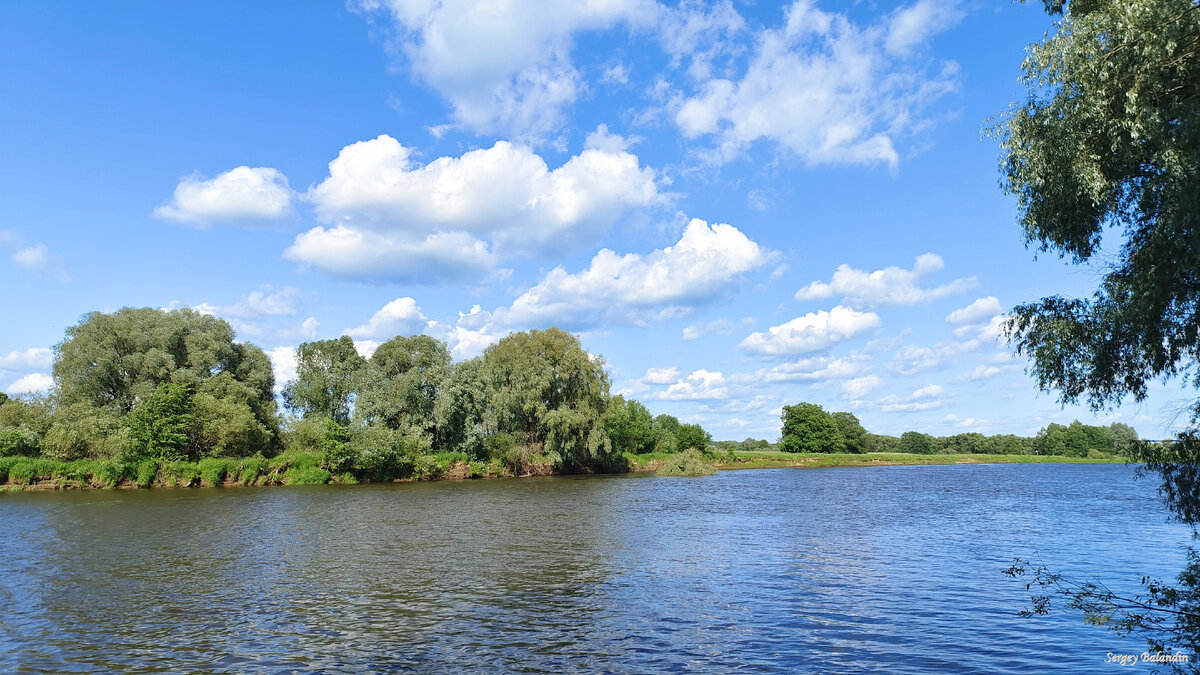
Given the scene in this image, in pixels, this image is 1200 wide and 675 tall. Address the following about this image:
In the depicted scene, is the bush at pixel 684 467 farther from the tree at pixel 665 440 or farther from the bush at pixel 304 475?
the bush at pixel 304 475

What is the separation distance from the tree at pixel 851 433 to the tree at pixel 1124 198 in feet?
492

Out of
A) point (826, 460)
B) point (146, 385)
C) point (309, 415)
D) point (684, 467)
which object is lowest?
point (826, 460)

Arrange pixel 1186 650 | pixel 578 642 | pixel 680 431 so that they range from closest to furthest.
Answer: pixel 1186 650
pixel 578 642
pixel 680 431

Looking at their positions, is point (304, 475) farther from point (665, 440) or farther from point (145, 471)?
point (665, 440)

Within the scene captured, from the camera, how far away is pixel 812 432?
150 metres

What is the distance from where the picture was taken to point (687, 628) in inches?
596

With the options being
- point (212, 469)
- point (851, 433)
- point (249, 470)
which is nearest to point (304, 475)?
point (249, 470)

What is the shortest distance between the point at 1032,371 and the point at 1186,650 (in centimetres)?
A: 596

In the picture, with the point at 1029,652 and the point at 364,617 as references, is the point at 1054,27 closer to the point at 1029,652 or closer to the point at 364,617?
the point at 1029,652

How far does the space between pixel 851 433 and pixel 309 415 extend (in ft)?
417

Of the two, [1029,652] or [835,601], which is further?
[835,601]

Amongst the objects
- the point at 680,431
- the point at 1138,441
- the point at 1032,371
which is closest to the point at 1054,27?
the point at 1032,371

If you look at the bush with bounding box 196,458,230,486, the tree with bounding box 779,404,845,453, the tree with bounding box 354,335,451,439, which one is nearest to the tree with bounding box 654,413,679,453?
the tree with bounding box 779,404,845,453

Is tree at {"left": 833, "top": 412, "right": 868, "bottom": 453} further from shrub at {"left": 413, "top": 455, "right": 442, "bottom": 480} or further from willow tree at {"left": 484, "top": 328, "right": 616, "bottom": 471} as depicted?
shrub at {"left": 413, "top": 455, "right": 442, "bottom": 480}
